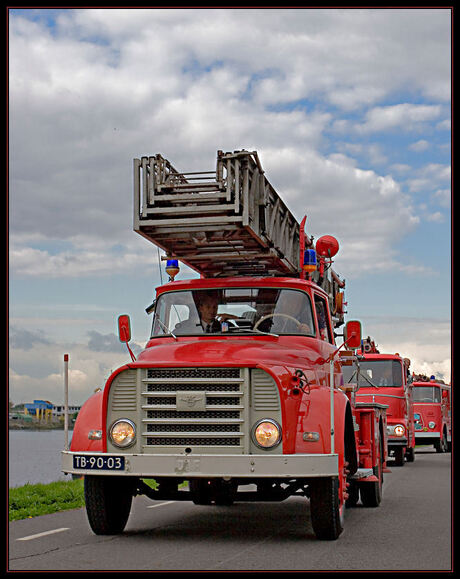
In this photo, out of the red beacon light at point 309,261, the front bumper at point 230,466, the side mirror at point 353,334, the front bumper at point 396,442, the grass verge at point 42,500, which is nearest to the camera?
the front bumper at point 230,466

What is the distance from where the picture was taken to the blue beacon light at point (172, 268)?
36.6 ft

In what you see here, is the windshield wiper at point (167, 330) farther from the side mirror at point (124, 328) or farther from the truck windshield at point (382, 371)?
the truck windshield at point (382, 371)

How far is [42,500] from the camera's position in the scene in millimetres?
12805

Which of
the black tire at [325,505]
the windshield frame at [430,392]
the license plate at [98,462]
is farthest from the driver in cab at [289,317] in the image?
the windshield frame at [430,392]

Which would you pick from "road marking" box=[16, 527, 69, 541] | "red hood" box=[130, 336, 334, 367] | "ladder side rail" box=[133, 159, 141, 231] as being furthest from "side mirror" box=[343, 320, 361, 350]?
"road marking" box=[16, 527, 69, 541]

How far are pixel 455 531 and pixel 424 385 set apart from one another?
2005cm

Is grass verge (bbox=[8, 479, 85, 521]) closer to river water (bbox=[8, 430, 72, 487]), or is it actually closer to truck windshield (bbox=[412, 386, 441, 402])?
river water (bbox=[8, 430, 72, 487])

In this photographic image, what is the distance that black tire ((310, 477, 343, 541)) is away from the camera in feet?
27.5

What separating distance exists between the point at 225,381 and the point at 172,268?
10.4 feet

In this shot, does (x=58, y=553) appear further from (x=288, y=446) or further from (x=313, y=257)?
(x=313, y=257)

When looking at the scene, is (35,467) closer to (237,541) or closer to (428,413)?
(428,413)

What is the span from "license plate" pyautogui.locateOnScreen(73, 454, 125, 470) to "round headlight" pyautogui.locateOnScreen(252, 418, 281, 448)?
4.20 ft

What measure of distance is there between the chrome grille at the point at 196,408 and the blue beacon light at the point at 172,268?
288cm

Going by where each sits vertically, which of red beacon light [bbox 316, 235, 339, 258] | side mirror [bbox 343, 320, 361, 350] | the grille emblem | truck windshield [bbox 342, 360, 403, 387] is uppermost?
red beacon light [bbox 316, 235, 339, 258]
